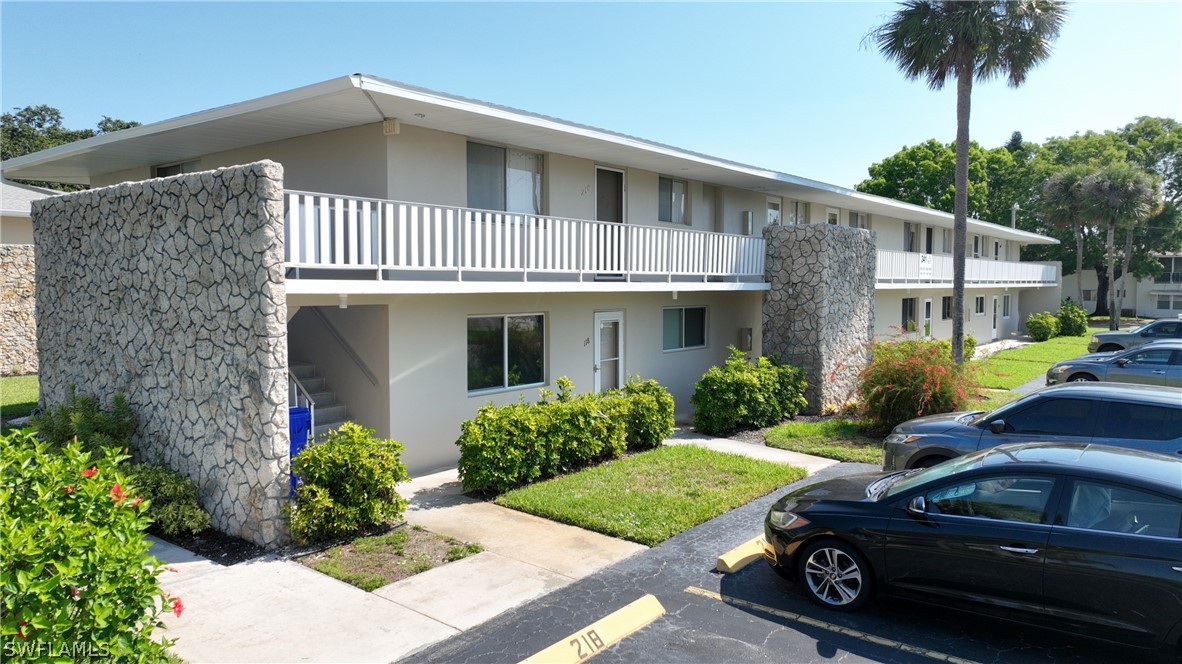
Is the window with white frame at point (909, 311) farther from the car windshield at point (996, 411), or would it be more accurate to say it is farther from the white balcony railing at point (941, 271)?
the car windshield at point (996, 411)

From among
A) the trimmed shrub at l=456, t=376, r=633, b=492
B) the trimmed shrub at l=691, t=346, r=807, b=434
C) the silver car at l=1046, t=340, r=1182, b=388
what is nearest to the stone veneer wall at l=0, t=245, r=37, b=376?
the trimmed shrub at l=456, t=376, r=633, b=492

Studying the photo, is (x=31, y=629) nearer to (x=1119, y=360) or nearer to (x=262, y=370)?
(x=262, y=370)

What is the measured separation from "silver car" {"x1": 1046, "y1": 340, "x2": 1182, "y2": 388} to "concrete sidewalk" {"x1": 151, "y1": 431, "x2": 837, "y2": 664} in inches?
502

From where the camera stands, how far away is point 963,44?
1778 centimetres

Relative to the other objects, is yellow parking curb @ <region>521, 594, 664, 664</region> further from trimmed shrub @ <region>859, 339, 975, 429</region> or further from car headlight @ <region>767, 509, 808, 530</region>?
trimmed shrub @ <region>859, 339, 975, 429</region>

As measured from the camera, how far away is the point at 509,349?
1291 centimetres

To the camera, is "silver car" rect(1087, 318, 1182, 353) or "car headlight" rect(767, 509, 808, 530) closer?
"car headlight" rect(767, 509, 808, 530)

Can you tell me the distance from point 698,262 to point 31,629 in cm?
1306

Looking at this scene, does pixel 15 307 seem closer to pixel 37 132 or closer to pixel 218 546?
pixel 218 546

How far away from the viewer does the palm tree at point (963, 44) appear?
57.5ft

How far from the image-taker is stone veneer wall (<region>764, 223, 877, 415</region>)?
16125 millimetres

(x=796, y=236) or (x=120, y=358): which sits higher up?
(x=796, y=236)

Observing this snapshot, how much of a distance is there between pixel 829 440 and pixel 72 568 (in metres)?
12.2

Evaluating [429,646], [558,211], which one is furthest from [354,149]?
[429,646]
